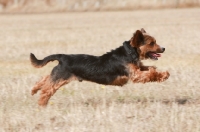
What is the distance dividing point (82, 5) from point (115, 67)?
41.3m

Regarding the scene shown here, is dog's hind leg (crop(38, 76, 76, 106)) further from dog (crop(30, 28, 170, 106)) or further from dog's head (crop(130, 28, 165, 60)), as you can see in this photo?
dog's head (crop(130, 28, 165, 60))

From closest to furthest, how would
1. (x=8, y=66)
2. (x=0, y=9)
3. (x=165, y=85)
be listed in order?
(x=165, y=85) < (x=8, y=66) < (x=0, y=9)

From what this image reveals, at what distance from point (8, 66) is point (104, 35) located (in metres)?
9.25

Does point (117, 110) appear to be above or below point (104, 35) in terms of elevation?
below

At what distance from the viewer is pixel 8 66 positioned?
13.8 m

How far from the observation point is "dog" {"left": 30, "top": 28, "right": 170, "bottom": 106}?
8023 millimetres

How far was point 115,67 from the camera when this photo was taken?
320 inches

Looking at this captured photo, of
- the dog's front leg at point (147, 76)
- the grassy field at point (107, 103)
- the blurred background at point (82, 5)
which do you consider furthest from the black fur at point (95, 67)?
the blurred background at point (82, 5)

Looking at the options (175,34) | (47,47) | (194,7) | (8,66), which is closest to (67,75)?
(8,66)

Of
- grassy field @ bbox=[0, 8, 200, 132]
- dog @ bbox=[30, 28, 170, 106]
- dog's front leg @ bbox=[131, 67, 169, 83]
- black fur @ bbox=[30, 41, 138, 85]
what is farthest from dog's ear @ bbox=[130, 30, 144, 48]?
grassy field @ bbox=[0, 8, 200, 132]

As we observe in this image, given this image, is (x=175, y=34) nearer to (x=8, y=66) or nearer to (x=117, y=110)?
(x=8, y=66)

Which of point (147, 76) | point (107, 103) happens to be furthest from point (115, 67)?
point (107, 103)

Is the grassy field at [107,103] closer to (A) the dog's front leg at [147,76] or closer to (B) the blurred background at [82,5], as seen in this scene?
(A) the dog's front leg at [147,76]

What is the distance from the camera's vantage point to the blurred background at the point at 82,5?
45156 millimetres
